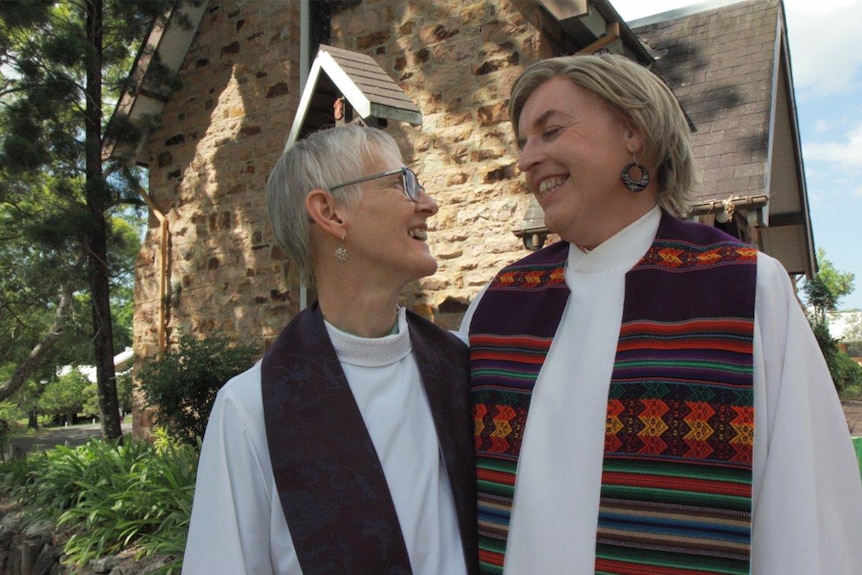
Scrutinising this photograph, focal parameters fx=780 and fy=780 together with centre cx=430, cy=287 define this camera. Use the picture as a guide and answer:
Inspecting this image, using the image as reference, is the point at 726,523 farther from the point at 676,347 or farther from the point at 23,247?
the point at 23,247

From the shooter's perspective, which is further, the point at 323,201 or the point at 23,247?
the point at 23,247

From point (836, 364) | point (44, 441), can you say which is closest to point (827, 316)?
point (836, 364)

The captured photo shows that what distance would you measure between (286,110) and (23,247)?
608 cm

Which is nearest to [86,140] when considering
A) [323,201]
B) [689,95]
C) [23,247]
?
[23,247]

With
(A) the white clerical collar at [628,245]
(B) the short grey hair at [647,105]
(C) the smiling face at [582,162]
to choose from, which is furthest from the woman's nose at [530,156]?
(A) the white clerical collar at [628,245]

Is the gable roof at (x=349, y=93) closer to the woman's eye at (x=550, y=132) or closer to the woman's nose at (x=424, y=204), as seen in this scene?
the woman's nose at (x=424, y=204)

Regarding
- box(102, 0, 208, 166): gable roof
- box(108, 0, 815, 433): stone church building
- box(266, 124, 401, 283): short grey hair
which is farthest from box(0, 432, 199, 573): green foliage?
box(102, 0, 208, 166): gable roof

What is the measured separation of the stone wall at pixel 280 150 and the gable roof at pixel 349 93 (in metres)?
0.98

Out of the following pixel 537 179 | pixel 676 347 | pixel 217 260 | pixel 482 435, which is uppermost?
pixel 217 260

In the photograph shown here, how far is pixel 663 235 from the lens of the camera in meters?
1.99

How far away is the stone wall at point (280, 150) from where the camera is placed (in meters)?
6.45

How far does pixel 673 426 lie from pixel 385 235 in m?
0.84

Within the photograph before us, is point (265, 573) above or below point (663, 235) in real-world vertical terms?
below

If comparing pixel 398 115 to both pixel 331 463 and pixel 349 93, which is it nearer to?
pixel 349 93
